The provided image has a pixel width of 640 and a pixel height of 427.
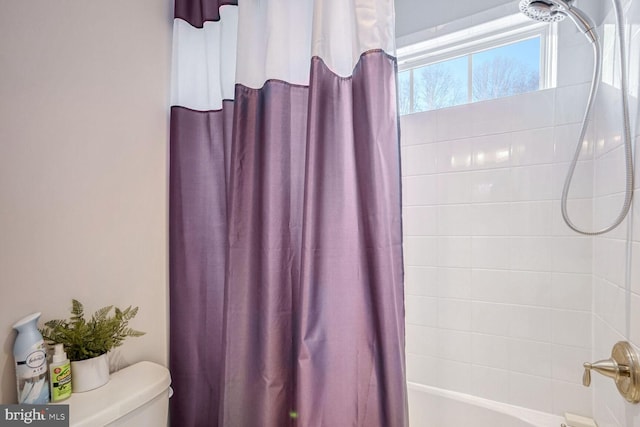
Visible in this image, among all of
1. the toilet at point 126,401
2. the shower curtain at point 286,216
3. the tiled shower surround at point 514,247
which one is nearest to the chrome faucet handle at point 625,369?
the tiled shower surround at point 514,247

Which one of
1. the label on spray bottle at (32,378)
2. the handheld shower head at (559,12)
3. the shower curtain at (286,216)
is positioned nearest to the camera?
the label on spray bottle at (32,378)

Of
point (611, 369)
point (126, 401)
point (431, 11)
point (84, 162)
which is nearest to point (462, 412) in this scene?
point (611, 369)

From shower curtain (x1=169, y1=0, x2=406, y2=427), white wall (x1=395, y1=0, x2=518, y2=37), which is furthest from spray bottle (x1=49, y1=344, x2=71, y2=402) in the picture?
white wall (x1=395, y1=0, x2=518, y2=37)

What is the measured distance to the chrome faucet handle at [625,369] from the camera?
0.79 m

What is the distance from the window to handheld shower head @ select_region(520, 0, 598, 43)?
13.4 inches

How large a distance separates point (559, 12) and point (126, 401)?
1.78m

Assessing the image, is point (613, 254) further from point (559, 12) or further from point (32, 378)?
point (32, 378)

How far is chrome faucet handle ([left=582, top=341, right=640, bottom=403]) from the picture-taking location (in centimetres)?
79

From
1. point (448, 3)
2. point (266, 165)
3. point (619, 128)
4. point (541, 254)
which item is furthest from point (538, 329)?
point (448, 3)

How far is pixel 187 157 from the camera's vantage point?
1.22 metres

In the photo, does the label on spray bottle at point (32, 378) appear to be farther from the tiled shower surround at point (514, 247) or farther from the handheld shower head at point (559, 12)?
the handheld shower head at point (559, 12)

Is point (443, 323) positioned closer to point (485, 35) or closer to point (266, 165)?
point (266, 165)

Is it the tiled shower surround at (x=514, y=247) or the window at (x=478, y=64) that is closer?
the tiled shower surround at (x=514, y=247)

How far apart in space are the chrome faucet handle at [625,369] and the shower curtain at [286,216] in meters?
0.54
